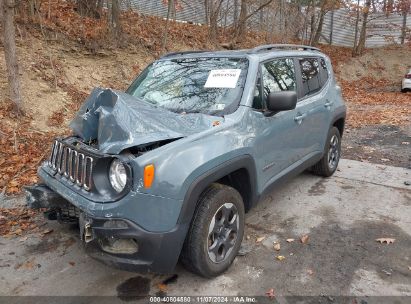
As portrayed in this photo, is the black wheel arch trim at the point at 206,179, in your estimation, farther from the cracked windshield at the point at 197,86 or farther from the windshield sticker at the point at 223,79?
the windshield sticker at the point at 223,79

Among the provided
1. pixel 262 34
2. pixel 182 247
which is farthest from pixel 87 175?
pixel 262 34

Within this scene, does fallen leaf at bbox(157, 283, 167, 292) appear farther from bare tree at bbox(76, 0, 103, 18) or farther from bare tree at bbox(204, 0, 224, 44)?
bare tree at bbox(204, 0, 224, 44)

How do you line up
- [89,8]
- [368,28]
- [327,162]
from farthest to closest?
1. [368,28]
2. [89,8]
3. [327,162]

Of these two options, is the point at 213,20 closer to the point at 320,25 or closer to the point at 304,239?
the point at 320,25

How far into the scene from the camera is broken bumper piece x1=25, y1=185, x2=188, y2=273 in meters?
2.58

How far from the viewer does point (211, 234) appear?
3.09 metres

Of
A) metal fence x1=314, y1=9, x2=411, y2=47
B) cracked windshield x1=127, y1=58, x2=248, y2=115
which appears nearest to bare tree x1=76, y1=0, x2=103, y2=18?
cracked windshield x1=127, y1=58, x2=248, y2=115

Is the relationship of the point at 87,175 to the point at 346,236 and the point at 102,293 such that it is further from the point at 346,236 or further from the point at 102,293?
the point at 346,236

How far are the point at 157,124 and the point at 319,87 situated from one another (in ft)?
9.13

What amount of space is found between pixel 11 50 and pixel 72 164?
15.0ft

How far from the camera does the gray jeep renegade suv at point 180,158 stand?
2.62 meters

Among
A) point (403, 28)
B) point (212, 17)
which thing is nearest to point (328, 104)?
point (212, 17)

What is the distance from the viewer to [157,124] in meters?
3.00

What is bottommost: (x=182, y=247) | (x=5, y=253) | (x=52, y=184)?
(x=5, y=253)
